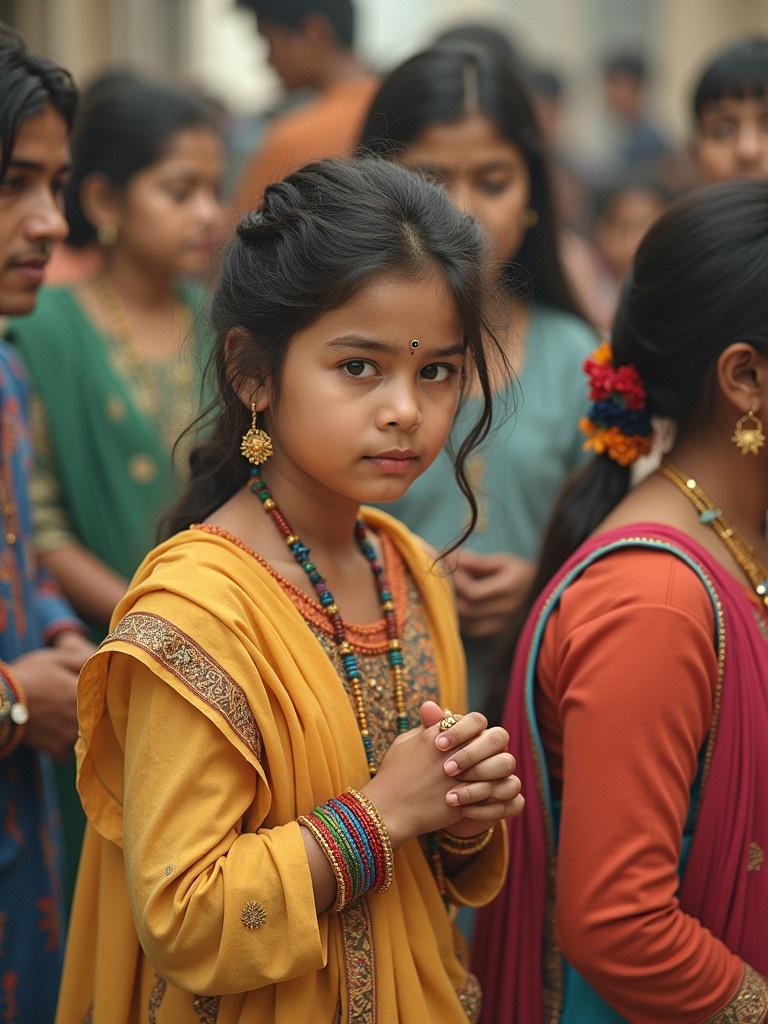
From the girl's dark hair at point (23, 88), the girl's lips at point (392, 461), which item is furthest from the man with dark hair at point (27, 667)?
the girl's lips at point (392, 461)

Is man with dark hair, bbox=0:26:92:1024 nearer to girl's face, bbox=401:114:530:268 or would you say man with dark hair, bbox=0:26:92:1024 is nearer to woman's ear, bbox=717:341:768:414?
girl's face, bbox=401:114:530:268

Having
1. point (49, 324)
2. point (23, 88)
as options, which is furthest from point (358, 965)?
point (49, 324)

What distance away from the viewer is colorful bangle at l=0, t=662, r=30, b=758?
225 cm

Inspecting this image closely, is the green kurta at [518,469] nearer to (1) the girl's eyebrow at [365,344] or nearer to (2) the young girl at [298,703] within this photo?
(2) the young girl at [298,703]

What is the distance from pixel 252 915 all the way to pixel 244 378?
744mm

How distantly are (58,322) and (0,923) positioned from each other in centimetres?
179

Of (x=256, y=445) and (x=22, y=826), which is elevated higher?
(x=256, y=445)

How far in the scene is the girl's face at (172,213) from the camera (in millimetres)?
3773

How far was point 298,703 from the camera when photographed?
1786 millimetres

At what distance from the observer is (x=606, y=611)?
1.91 meters

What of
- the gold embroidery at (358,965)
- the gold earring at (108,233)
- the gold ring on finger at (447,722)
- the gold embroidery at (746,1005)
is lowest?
the gold embroidery at (746,1005)

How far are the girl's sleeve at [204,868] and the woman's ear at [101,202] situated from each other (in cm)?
239

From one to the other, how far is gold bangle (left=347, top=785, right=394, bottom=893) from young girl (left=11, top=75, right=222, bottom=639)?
159 cm

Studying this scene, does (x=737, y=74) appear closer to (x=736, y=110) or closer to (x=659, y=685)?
(x=736, y=110)
